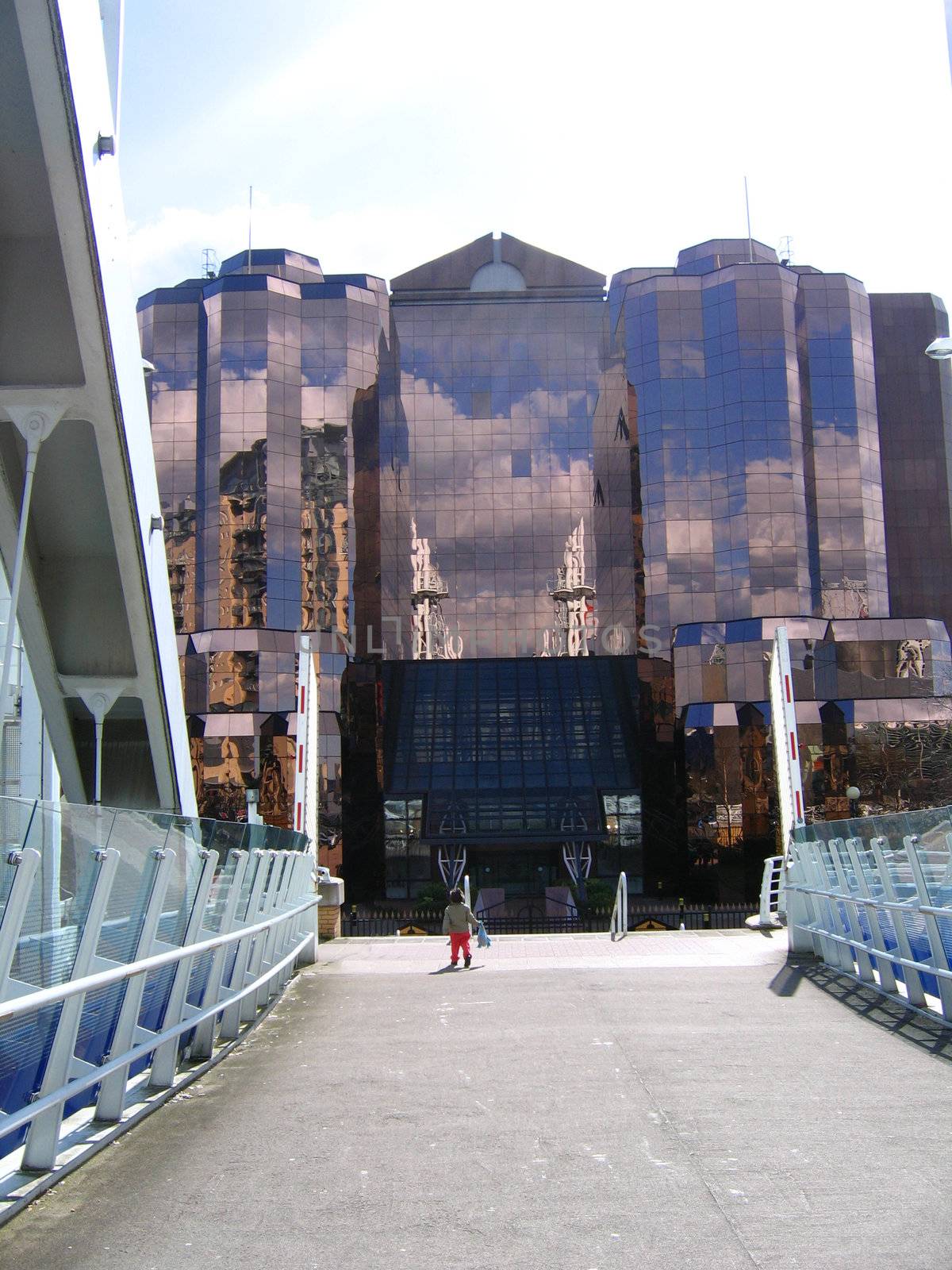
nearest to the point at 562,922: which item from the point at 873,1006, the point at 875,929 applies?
the point at 875,929

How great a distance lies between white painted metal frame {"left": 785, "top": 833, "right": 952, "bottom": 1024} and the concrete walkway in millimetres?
537

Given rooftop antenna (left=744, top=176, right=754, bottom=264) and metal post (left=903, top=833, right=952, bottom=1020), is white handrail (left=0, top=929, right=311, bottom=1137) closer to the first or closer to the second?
metal post (left=903, top=833, right=952, bottom=1020)

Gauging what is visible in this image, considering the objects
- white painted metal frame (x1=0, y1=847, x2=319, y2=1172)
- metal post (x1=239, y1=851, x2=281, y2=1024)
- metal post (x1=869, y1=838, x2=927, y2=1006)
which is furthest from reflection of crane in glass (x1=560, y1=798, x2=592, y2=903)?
white painted metal frame (x1=0, y1=847, x2=319, y2=1172)

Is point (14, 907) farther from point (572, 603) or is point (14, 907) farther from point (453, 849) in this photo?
point (572, 603)

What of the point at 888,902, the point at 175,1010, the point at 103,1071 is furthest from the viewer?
the point at 888,902

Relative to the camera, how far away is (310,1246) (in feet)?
17.6

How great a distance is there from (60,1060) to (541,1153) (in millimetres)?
2498

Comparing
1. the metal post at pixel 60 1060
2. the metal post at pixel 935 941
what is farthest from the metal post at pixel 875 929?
the metal post at pixel 60 1060

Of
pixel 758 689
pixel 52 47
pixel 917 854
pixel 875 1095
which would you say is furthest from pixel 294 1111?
pixel 758 689

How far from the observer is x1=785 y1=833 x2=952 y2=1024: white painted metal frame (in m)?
11.2

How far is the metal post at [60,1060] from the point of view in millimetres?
6449

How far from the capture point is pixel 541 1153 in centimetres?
698

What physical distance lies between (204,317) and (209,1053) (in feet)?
182

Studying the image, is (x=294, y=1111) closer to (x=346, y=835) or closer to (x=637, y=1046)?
(x=637, y=1046)
